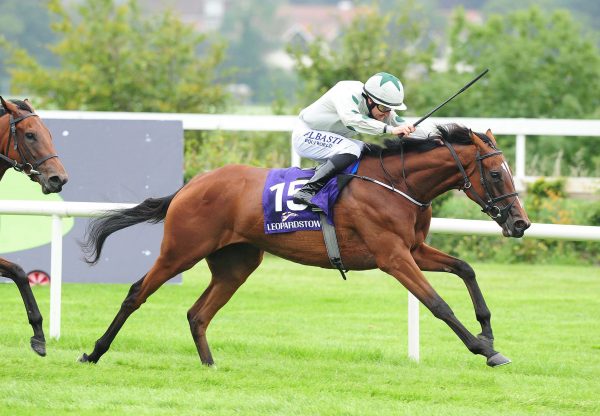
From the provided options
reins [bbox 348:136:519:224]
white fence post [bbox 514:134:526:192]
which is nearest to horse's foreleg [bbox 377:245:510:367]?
reins [bbox 348:136:519:224]

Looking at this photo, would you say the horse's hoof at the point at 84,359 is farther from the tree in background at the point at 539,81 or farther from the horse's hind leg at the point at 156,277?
the tree in background at the point at 539,81

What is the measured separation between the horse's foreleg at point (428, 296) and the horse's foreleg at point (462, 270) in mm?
176

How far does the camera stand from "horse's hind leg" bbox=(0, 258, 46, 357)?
7.21 m

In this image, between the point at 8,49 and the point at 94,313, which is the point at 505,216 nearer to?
the point at 94,313

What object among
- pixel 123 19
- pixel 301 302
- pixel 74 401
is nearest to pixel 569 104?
pixel 123 19

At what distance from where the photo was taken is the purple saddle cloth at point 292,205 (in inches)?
284

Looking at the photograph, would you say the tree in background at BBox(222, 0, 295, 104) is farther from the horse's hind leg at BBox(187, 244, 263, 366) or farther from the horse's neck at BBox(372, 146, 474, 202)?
the horse's neck at BBox(372, 146, 474, 202)

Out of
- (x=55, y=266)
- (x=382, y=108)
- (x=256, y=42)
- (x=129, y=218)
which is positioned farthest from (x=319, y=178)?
(x=256, y=42)

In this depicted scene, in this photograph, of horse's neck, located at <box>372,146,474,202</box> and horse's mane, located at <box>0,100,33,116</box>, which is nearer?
horse's neck, located at <box>372,146,474,202</box>

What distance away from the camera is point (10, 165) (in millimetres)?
7293

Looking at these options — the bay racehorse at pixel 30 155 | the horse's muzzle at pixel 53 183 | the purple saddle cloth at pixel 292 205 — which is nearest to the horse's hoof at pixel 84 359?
the bay racehorse at pixel 30 155

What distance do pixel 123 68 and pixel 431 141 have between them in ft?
37.3

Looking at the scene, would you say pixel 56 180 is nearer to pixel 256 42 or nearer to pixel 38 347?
pixel 38 347

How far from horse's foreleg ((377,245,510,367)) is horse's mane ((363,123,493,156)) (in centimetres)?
66
